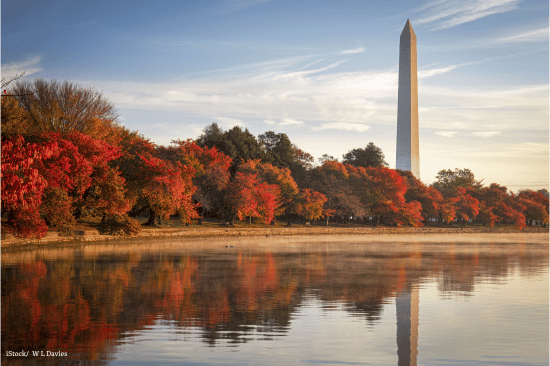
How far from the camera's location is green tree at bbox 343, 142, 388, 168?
423ft

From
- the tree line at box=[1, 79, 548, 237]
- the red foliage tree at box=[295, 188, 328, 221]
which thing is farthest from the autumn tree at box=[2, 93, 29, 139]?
the red foliage tree at box=[295, 188, 328, 221]

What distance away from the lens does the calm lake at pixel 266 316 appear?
9727mm

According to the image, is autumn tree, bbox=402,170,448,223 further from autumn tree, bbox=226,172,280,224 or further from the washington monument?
autumn tree, bbox=226,172,280,224

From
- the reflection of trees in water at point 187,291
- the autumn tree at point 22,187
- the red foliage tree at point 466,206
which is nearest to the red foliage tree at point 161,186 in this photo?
the autumn tree at point 22,187

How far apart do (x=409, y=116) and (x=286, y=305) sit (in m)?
83.9

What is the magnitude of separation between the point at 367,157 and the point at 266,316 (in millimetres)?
118669

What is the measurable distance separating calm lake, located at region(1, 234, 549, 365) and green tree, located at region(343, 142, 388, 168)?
105 meters

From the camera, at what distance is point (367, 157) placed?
12950 centimetres

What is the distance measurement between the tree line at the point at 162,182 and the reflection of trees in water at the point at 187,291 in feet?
19.4

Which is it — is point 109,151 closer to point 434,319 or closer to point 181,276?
point 181,276

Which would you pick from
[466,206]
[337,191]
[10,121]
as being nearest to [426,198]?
[466,206]

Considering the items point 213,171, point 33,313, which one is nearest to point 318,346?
point 33,313

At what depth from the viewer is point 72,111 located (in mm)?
49812

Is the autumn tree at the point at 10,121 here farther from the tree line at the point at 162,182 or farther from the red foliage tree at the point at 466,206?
the red foliage tree at the point at 466,206
